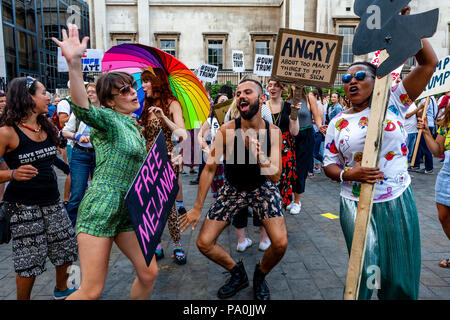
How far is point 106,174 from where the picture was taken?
7.89ft

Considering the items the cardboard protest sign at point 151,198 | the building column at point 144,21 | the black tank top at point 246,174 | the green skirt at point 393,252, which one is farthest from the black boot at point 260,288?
the building column at point 144,21

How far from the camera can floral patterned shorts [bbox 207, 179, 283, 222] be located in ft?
10.5

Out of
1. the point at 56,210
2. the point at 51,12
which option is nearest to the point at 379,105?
the point at 56,210

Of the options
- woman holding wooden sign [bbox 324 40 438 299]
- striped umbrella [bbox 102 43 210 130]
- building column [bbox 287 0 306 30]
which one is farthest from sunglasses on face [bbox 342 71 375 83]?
building column [bbox 287 0 306 30]

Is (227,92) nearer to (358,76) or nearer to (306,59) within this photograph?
(306,59)

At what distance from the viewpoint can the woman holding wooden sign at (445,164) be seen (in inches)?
137

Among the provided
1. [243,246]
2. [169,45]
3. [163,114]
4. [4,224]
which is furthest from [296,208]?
[169,45]

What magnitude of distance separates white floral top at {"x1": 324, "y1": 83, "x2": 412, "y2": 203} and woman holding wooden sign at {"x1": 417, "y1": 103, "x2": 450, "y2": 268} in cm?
126

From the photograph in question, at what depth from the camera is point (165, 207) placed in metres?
2.60

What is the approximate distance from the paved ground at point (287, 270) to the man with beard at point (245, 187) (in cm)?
34

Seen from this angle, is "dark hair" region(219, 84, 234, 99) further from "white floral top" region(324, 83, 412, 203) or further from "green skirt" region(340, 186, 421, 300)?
"green skirt" region(340, 186, 421, 300)

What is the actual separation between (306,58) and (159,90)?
1.76 m

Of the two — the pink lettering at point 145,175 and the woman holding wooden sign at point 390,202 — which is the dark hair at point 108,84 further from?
the woman holding wooden sign at point 390,202

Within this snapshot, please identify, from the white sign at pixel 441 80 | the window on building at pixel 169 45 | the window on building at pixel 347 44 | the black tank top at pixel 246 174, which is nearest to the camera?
the black tank top at pixel 246 174
